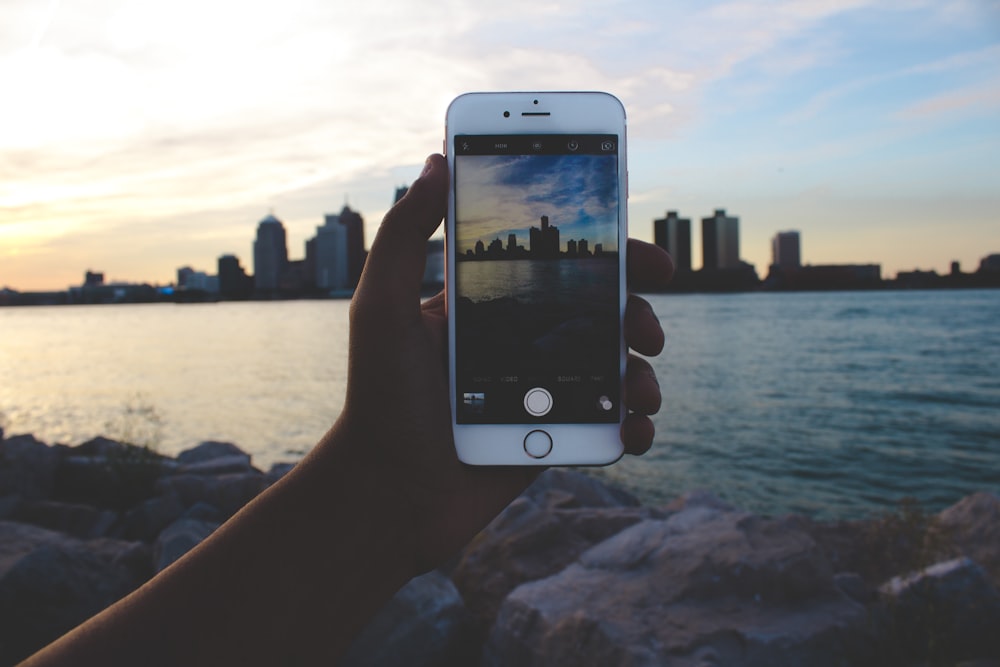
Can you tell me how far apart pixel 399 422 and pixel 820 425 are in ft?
68.0

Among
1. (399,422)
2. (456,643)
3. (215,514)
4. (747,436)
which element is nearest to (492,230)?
(399,422)

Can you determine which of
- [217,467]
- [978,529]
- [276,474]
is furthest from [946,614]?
[217,467]

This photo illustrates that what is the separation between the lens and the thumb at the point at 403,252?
88.2 inches

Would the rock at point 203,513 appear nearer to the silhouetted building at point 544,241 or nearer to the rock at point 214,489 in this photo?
the rock at point 214,489

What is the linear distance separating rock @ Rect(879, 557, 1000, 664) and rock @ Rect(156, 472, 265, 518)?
23.8 ft

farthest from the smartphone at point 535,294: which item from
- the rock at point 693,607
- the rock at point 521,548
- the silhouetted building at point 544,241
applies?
the rock at point 521,548

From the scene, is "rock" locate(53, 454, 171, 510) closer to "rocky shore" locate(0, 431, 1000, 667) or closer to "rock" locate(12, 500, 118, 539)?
"rock" locate(12, 500, 118, 539)

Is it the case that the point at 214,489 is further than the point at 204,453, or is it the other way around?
the point at 204,453

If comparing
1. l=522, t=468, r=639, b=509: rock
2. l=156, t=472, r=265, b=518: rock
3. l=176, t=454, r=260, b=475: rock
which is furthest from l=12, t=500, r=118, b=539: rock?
l=522, t=468, r=639, b=509: rock

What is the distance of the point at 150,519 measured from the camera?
8508mm

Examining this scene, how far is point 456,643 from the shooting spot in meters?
5.03

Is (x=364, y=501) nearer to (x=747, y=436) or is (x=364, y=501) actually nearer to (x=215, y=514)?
(x=215, y=514)

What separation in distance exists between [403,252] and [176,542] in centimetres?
519

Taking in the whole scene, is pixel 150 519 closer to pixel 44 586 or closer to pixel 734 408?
pixel 44 586
